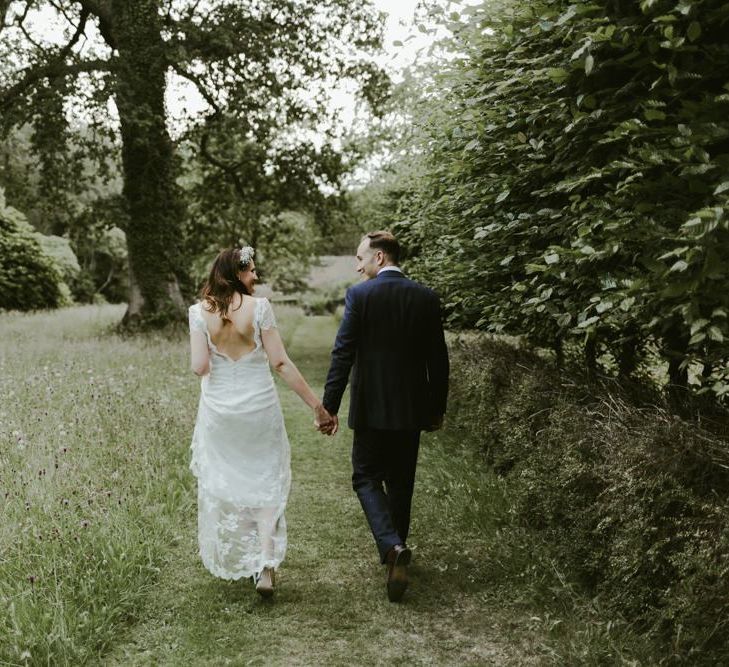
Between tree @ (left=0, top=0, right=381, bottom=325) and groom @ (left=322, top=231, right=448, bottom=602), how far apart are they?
11.2m

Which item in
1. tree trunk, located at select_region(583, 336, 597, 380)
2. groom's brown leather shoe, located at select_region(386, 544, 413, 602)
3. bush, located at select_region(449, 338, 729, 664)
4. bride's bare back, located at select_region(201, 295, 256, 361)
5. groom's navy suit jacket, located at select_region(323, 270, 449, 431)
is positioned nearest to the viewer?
bush, located at select_region(449, 338, 729, 664)

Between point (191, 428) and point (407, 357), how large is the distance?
4.16 m

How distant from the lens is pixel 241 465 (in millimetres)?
4590

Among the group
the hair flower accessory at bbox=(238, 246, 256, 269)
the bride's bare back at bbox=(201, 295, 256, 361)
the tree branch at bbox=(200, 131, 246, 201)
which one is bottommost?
the bride's bare back at bbox=(201, 295, 256, 361)

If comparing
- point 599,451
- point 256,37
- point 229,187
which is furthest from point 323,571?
point 229,187

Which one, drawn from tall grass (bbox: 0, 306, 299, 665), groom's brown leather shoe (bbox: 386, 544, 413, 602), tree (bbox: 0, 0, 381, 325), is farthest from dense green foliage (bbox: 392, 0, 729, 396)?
tree (bbox: 0, 0, 381, 325)

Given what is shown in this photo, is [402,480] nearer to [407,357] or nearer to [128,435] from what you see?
[407,357]

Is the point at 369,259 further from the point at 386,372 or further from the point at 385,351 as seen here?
the point at 386,372

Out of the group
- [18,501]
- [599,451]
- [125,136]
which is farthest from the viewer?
[125,136]

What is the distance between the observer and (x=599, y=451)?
3953mm

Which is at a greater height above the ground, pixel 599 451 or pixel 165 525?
pixel 599 451

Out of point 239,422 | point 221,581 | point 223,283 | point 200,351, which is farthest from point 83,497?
point 223,283

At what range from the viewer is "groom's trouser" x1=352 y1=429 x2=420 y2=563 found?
4680mm

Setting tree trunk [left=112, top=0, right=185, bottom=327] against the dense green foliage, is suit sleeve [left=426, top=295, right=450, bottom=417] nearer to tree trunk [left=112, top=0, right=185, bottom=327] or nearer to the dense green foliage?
the dense green foliage
